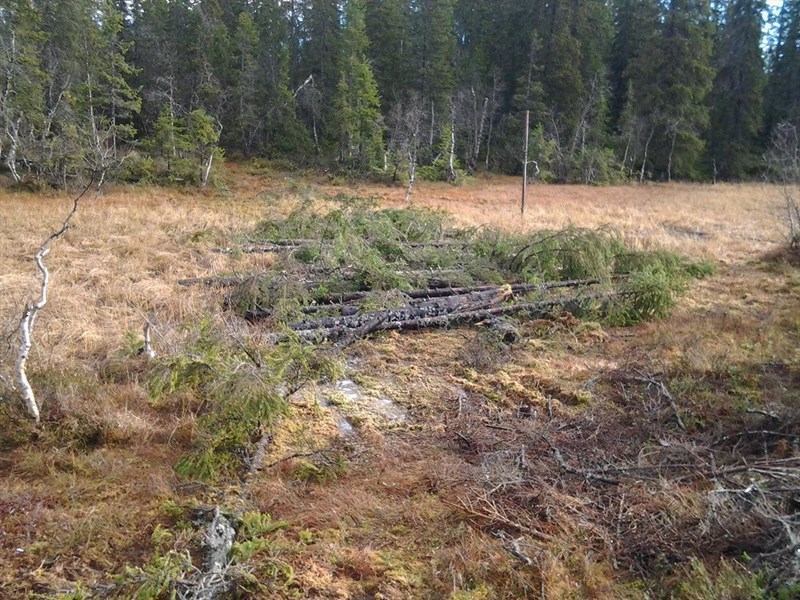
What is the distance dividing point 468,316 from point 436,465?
137 inches

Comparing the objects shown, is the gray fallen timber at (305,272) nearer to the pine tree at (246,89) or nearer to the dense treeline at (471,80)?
the dense treeline at (471,80)

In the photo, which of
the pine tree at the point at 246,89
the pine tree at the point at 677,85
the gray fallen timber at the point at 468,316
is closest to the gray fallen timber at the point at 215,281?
the gray fallen timber at the point at 468,316

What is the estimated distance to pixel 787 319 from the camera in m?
7.18

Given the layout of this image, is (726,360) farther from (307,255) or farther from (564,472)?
(307,255)

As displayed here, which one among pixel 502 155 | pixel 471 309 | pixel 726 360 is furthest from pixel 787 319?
pixel 502 155

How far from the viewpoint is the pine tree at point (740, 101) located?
3466 cm

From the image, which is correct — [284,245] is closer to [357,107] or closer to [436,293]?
[436,293]

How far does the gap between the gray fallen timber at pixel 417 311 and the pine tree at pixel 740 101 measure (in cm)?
3340

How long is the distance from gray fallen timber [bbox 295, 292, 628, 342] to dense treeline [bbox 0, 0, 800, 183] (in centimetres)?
1945

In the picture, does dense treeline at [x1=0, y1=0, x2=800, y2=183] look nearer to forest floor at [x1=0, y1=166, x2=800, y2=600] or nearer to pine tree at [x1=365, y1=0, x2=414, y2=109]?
pine tree at [x1=365, y1=0, x2=414, y2=109]

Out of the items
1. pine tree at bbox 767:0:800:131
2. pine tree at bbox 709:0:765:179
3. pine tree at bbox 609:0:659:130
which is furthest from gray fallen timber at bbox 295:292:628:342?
pine tree at bbox 767:0:800:131

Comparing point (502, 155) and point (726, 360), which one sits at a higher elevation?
point (502, 155)

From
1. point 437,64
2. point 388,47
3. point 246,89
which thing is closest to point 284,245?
point 246,89

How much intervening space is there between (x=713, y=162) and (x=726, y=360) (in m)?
34.4
